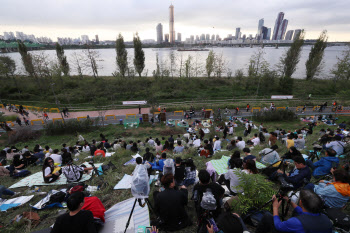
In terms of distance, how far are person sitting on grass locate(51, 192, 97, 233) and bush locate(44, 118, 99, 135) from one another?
17.7 meters

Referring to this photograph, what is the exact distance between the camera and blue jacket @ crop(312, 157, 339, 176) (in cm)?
471

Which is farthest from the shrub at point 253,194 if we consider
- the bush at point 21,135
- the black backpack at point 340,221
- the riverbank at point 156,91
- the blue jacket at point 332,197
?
the riverbank at point 156,91

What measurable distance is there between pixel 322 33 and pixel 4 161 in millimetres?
58687

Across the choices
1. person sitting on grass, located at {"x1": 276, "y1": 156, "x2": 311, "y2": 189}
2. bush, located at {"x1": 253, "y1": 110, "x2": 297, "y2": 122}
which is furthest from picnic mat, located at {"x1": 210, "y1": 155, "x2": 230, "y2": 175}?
bush, located at {"x1": 253, "y1": 110, "x2": 297, "y2": 122}

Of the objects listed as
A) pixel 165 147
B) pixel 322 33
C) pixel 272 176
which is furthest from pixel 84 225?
pixel 322 33

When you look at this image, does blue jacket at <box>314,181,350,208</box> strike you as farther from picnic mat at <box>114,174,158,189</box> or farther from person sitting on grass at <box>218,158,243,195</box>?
picnic mat at <box>114,174,158,189</box>

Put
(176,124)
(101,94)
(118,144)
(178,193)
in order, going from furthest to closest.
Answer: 1. (101,94)
2. (176,124)
3. (118,144)
4. (178,193)

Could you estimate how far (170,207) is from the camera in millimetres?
3191

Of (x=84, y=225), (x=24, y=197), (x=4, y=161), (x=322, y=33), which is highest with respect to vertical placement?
(x=322, y=33)

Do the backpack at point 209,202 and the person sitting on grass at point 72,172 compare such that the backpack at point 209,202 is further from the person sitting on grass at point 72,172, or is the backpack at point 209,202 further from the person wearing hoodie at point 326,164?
the person sitting on grass at point 72,172

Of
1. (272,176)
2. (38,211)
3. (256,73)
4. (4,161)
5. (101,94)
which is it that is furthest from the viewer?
(256,73)

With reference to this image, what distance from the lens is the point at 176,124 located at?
19812mm

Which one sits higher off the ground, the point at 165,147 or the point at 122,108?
the point at 165,147

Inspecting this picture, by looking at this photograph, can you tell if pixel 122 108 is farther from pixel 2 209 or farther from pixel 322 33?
pixel 322 33
